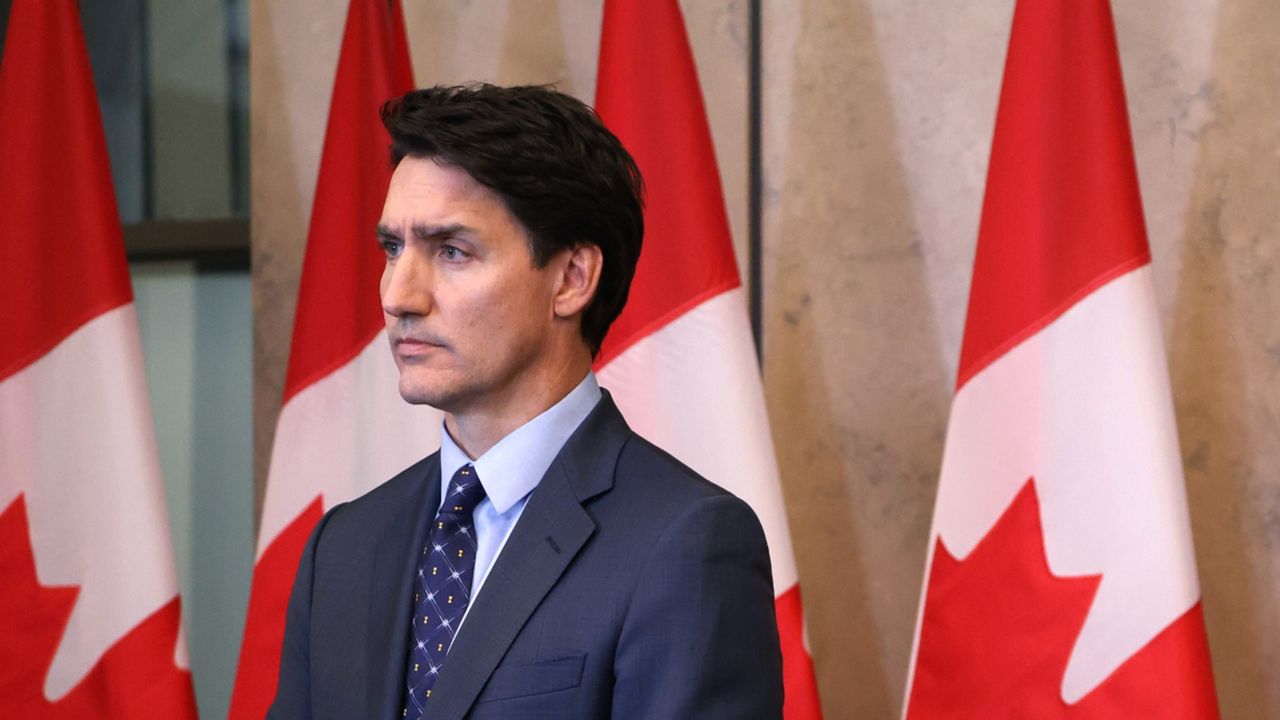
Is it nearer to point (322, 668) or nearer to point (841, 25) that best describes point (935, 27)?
point (841, 25)

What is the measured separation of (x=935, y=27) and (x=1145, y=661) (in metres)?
1.37

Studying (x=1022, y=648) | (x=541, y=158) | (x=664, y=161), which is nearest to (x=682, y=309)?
(x=664, y=161)

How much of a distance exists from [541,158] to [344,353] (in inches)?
62.9

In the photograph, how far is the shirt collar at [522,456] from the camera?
139cm

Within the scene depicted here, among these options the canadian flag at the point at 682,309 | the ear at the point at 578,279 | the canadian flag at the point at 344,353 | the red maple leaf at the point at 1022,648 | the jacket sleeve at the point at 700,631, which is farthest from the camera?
the canadian flag at the point at 344,353

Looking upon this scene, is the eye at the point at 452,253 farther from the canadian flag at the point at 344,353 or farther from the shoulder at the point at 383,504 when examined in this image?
the canadian flag at the point at 344,353

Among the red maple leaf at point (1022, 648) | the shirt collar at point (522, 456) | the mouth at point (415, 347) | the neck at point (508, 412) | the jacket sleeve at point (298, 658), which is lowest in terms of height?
the red maple leaf at point (1022, 648)

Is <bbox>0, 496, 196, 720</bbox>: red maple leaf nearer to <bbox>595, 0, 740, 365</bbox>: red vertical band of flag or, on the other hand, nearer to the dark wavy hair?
<bbox>595, 0, 740, 365</bbox>: red vertical band of flag

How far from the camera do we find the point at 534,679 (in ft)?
4.13

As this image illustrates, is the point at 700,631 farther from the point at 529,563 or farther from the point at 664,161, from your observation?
the point at 664,161

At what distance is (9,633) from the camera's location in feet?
8.78

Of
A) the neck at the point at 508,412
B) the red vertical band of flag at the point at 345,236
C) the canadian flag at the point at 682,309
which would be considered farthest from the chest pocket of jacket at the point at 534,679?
the red vertical band of flag at the point at 345,236

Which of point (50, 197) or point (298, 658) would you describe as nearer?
point (298, 658)

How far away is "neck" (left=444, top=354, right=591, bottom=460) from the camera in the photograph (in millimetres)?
1412
